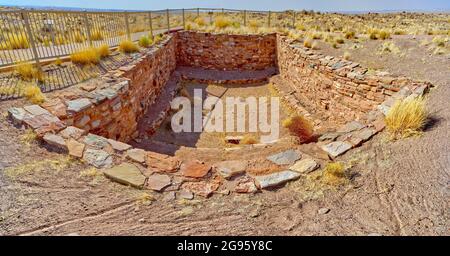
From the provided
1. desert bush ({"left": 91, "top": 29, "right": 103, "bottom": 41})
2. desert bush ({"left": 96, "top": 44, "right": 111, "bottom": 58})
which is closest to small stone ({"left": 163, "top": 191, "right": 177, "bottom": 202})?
desert bush ({"left": 96, "top": 44, "right": 111, "bottom": 58})

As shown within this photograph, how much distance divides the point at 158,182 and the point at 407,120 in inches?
152

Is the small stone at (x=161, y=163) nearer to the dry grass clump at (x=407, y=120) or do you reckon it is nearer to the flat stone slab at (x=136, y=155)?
the flat stone slab at (x=136, y=155)

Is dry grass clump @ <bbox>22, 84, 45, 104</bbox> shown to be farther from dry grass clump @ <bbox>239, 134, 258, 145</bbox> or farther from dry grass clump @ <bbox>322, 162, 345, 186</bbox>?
dry grass clump @ <bbox>322, 162, 345, 186</bbox>

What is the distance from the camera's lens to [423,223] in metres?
2.44

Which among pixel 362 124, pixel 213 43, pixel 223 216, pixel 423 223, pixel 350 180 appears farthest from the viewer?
pixel 213 43

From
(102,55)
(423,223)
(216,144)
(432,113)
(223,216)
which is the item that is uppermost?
(102,55)

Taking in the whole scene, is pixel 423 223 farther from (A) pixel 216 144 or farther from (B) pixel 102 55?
(B) pixel 102 55

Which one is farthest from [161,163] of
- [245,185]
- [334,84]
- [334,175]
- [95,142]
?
[334,84]

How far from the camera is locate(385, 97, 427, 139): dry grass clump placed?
3.96 m

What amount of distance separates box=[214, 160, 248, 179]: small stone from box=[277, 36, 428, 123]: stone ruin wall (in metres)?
4.66

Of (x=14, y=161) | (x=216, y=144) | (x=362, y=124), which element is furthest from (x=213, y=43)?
(x=14, y=161)

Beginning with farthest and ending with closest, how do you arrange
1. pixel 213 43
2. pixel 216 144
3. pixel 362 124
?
pixel 213 43, pixel 216 144, pixel 362 124

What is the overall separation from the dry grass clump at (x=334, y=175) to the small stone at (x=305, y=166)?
190 mm
